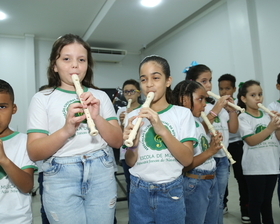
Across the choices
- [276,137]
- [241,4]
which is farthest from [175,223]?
[241,4]

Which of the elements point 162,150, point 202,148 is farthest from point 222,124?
point 162,150

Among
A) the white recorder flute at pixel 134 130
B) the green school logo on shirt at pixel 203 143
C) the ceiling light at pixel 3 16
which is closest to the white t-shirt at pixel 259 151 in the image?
the green school logo on shirt at pixel 203 143

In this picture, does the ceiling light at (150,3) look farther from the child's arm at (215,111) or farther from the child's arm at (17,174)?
the child's arm at (17,174)

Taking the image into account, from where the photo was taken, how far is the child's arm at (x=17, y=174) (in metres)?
0.89

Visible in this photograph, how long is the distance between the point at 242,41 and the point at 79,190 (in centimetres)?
330

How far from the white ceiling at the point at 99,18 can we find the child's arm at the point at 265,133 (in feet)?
9.30

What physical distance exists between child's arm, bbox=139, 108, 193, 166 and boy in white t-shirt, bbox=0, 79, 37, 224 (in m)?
0.57

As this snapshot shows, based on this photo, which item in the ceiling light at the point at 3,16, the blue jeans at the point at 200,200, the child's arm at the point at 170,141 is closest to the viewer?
the child's arm at the point at 170,141

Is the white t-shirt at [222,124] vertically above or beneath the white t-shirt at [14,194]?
above

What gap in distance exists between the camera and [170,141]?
944 millimetres

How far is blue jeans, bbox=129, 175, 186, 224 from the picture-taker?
0.96 meters

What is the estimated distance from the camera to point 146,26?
183 inches

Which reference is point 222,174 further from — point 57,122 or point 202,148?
point 57,122

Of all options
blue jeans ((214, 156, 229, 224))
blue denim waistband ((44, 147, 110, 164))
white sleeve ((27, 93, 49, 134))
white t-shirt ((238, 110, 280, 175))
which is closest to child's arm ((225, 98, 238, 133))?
white t-shirt ((238, 110, 280, 175))
